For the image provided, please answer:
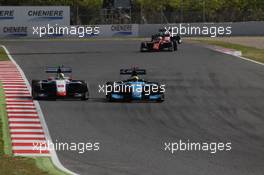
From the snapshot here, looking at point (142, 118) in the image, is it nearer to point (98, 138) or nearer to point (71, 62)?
point (98, 138)

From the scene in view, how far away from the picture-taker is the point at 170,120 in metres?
17.3

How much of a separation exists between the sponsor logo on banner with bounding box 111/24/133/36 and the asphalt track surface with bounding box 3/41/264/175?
88.3 ft

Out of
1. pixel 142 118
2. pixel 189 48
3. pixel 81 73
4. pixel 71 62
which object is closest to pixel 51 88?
pixel 142 118

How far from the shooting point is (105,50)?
40875 mm

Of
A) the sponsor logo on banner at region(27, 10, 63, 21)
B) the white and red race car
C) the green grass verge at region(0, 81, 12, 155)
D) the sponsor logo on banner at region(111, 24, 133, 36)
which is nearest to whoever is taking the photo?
the green grass verge at region(0, 81, 12, 155)

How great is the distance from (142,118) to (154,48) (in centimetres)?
2152

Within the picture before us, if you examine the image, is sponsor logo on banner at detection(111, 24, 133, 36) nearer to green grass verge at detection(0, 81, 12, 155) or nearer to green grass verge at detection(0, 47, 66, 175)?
green grass verge at detection(0, 81, 12, 155)
